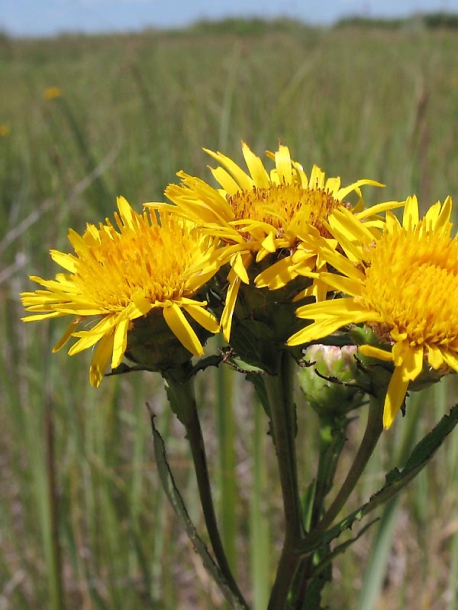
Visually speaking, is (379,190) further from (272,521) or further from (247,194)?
(247,194)

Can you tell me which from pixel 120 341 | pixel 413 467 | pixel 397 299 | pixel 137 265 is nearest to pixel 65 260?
pixel 137 265

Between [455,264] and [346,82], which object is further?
[346,82]

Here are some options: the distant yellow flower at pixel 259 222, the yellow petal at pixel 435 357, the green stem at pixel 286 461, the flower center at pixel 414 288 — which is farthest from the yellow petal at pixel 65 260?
the yellow petal at pixel 435 357

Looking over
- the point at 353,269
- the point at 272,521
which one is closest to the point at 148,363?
the point at 353,269

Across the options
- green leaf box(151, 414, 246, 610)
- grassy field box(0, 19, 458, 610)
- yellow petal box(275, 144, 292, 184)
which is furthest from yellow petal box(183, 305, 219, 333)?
grassy field box(0, 19, 458, 610)

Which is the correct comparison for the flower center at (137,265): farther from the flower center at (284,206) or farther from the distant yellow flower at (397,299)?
the distant yellow flower at (397,299)

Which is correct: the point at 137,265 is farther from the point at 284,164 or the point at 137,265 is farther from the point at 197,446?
the point at 284,164
